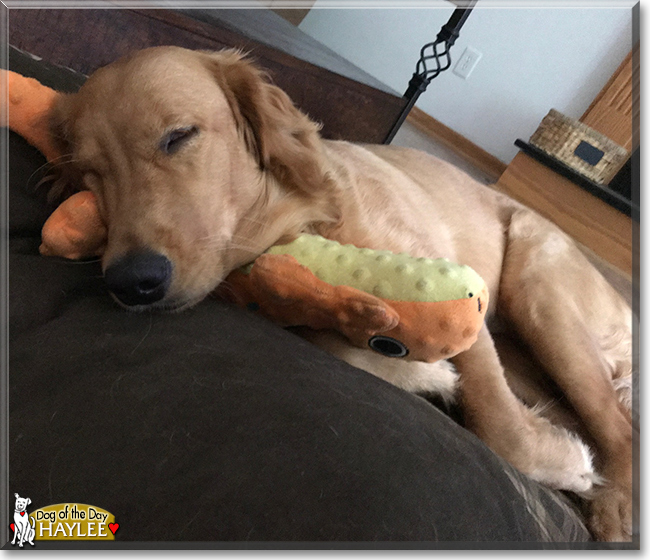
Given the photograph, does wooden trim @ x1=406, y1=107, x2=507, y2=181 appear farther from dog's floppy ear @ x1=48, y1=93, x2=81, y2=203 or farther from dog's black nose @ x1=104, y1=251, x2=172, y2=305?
dog's black nose @ x1=104, y1=251, x2=172, y2=305

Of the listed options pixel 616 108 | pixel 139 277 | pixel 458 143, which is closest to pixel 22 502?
pixel 139 277

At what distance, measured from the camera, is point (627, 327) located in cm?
173

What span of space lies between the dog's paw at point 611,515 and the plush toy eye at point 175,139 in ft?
4.22

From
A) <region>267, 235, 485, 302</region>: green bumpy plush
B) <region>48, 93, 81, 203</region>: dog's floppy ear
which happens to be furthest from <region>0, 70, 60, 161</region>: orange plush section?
<region>267, 235, 485, 302</region>: green bumpy plush

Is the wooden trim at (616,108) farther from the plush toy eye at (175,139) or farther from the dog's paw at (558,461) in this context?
the plush toy eye at (175,139)

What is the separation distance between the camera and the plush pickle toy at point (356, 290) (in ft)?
2.68

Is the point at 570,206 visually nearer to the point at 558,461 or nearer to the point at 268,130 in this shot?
the point at 558,461

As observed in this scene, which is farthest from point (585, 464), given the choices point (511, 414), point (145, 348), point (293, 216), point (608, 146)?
point (608, 146)

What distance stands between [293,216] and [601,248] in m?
3.07

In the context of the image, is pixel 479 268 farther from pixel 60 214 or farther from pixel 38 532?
pixel 38 532

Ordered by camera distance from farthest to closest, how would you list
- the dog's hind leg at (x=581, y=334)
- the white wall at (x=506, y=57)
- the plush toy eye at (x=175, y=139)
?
the white wall at (x=506, y=57) → the dog's hind leg at (x=581, y=334) → the plush toy eye at (x=175, y=139)

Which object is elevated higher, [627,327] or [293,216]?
[627,327]

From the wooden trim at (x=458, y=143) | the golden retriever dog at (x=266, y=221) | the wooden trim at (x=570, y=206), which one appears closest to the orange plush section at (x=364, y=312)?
the golden retriever dog at (x=266, y=221)

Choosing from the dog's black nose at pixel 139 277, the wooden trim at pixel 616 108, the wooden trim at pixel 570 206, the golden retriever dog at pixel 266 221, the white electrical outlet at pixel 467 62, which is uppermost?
the wooden trim at pixel 616 108
